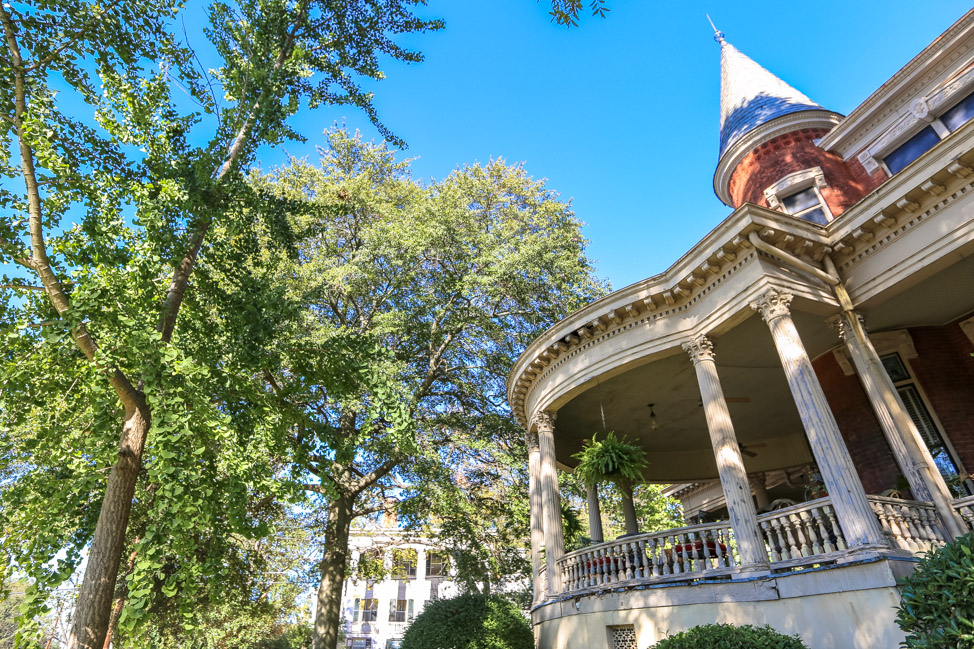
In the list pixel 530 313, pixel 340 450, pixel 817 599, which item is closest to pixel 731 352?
pixel 817 599

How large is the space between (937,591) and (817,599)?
226 centimetres

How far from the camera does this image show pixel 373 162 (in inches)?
984

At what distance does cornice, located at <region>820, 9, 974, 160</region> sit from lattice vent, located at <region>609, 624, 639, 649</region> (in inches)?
560

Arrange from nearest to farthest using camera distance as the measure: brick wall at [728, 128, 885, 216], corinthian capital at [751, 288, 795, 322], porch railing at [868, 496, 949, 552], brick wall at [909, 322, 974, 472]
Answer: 1. porch railing at [868, 496, 949, 552]
2. corinthian capital at [751, 288, 795, 322]
3. brick wall at [909, 322, 974, 472]
4. brick wall at [728, 128, 885, 216]

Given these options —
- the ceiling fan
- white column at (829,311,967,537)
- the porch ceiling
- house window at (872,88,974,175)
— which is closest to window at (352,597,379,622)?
the porch ceiling

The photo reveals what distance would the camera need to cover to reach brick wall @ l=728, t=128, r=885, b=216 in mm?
15094

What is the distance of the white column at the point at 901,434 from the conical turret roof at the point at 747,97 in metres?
9.75

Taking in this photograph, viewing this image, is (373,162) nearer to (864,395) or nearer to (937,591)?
(864,395)

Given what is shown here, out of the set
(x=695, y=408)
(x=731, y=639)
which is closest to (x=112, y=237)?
(x=731, y=639)

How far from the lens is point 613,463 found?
39.4ft

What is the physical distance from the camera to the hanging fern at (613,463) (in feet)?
39.4

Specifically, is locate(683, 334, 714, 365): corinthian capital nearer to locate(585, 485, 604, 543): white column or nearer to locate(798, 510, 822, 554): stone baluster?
locate(798, 510, 822, 554): stone baluster

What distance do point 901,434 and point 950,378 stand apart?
408 centimetres

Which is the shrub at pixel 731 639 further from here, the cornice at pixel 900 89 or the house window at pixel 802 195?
the cornice at pixel 900 89
